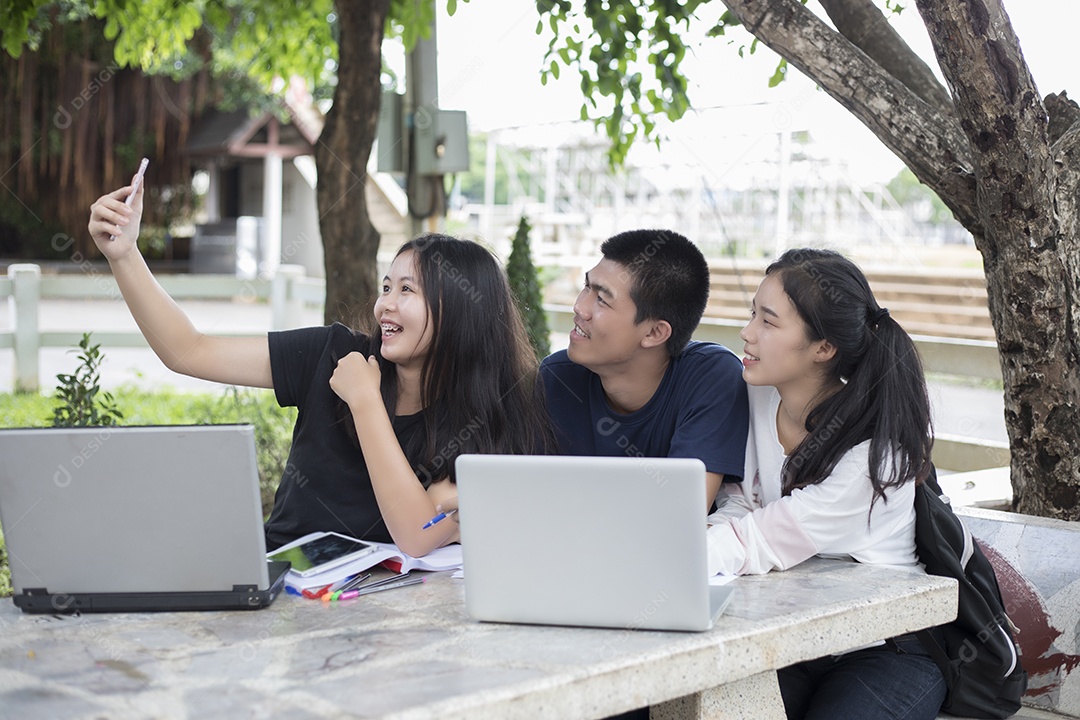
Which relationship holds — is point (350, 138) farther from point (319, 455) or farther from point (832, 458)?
point (832, 458)

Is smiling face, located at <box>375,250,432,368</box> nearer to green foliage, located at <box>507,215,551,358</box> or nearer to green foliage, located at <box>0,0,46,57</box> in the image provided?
green foliage, located at <box>0,0,46,57</box>

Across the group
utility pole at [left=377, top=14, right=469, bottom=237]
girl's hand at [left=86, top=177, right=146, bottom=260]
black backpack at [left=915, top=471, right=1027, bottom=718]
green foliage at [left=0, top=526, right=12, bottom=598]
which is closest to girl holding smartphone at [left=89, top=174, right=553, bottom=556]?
girl's hand at [left=86, top=177, right=146, bottom=260]

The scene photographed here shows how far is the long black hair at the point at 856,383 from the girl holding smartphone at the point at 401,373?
2.19 ft

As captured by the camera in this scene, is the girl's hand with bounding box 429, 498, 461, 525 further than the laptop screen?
Yes

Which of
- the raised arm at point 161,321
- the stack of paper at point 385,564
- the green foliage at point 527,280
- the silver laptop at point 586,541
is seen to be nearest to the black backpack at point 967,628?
the silver laptop at point 586,541

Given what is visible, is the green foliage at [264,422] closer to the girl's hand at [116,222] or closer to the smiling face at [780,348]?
the girl's hand at [116,222]

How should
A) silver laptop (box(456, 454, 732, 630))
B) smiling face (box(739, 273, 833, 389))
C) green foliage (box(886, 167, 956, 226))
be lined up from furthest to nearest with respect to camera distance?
green foliage (box(886, 167, 956, 226))
smiling face (box(739, 273, 833, 389))
silver laptop (box(456, 454, 732, 630))

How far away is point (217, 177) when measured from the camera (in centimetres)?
2145

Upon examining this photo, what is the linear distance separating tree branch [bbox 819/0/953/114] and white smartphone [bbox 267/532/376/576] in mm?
2482

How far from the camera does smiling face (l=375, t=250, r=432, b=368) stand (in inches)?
107

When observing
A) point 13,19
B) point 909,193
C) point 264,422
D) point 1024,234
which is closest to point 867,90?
point 1024,234

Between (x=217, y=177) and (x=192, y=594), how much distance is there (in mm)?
20510

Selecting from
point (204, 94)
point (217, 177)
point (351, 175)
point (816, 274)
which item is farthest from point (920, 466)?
point (217, 177)

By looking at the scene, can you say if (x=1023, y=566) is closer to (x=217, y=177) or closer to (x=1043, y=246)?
(x=1043, y=246)
